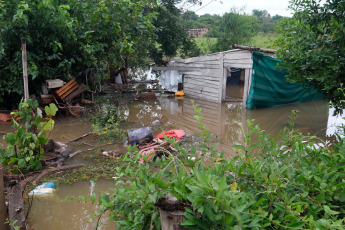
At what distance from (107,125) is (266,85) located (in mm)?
6238

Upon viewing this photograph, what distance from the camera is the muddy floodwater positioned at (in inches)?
174

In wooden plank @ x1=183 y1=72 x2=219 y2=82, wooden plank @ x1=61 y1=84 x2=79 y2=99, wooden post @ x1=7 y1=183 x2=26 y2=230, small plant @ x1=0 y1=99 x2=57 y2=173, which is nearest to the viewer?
wooden post @ x1=7 y1=183 x2=26 y2=230

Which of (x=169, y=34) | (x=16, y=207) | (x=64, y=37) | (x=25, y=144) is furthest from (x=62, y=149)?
(x=169, y=34)

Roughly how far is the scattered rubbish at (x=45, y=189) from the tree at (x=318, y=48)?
19.8ft

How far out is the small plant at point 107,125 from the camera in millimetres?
7841

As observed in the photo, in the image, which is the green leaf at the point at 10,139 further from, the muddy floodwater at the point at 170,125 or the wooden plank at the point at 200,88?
the wooden plank at the point at 200,88

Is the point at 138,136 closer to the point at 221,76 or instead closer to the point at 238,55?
the point at 238,55

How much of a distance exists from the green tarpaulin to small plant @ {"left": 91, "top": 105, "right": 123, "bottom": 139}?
5089 millimetres

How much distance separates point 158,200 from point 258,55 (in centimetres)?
999

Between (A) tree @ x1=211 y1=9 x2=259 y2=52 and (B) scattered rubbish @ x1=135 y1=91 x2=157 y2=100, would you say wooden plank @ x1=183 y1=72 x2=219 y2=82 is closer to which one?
(B) scattered rubbish @ x1=135 y1=91 x2=157 y2=100

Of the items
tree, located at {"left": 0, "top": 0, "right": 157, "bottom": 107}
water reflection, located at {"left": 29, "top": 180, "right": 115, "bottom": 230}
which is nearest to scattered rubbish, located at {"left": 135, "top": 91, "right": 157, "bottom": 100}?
tree, located at {"left": 0, "top": 0, "right": 157, "bottom": 107}

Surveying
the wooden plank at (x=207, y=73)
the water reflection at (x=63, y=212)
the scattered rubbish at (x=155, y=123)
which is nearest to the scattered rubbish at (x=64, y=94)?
the scattered rubbish at (x=155, y=123)

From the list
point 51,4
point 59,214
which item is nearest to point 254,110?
point 51,4

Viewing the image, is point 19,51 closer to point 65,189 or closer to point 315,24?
point 65,189
